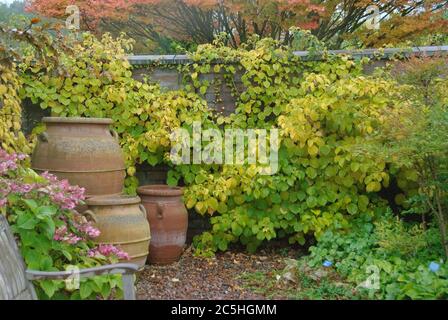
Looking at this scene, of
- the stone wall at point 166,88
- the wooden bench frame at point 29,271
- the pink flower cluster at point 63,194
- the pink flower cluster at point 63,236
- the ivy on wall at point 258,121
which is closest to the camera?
the wooden bench frame at point 29,271

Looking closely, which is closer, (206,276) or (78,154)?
(78,154)

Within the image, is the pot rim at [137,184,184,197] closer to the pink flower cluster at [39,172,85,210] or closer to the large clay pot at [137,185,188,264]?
Result: the large clay pot at [137,185,188,264]

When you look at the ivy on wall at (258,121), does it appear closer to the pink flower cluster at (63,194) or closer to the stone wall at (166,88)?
the stone wall at (166,88)

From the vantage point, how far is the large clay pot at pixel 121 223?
388 centimetres

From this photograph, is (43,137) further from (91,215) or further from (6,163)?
(6,163)

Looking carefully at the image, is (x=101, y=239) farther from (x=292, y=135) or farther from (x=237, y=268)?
(x=292, y=135)

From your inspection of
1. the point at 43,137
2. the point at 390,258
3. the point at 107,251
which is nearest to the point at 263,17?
the point at 43,137

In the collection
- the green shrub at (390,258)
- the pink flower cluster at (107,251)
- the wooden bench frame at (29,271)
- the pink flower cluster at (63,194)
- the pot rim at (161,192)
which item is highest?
the pink flower cluster at (63,194)

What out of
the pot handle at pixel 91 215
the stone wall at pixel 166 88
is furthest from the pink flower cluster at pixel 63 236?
the stone wall at pixel 166 88

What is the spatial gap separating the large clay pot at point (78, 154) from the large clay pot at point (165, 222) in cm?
41

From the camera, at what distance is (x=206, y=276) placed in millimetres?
4355

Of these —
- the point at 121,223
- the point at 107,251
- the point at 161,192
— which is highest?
the point at 161,192

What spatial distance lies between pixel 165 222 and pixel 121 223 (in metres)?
0.60

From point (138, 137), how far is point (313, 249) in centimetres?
185
